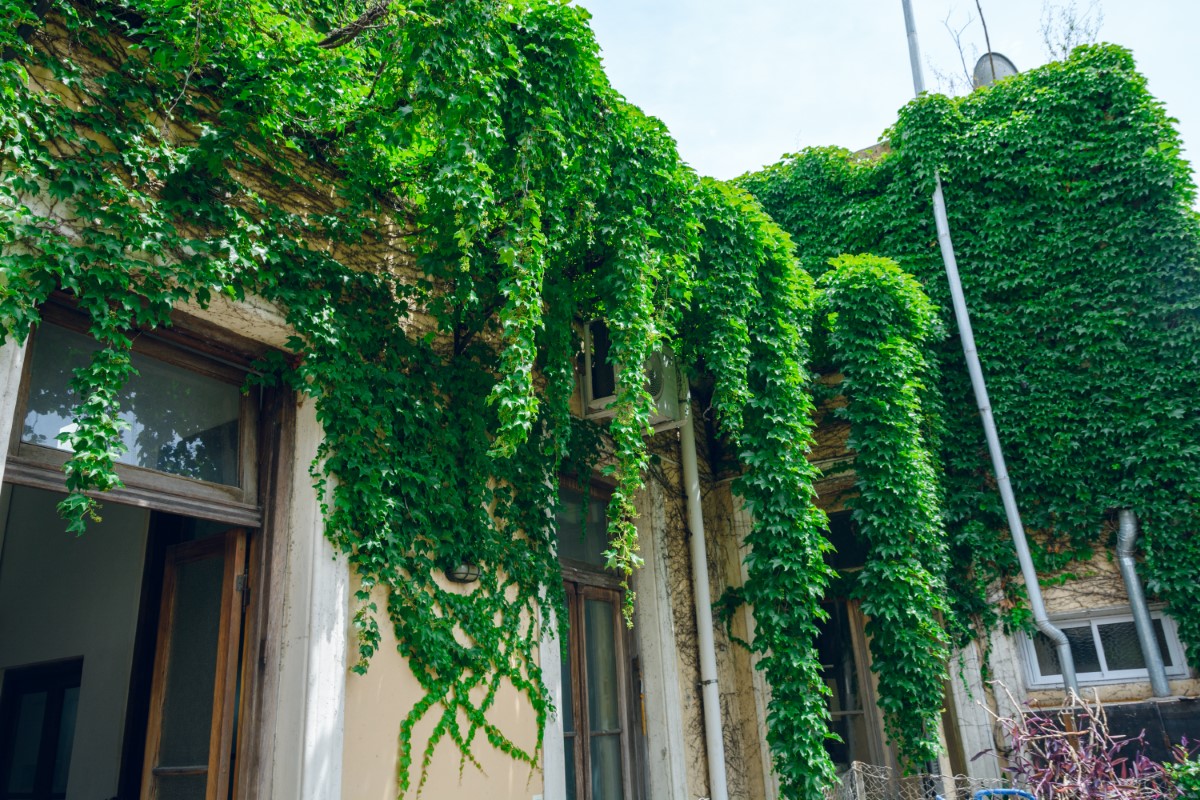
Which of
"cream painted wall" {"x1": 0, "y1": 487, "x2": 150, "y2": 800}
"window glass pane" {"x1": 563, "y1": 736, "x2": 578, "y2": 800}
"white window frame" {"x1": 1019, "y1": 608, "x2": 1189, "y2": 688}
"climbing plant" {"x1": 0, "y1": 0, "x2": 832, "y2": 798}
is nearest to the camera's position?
"climbing plant" {"x1": 0, "y1": 0, "x2": 832, "y2": 798}

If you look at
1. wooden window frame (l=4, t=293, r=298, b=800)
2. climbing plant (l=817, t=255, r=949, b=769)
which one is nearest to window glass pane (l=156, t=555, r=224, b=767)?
wooden window frame (l=4, t=293, r=298, b=800)

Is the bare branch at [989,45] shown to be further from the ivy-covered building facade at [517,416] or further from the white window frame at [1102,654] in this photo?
the white window frame at [1102,654]

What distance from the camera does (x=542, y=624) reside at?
438cm

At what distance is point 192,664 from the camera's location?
360cm

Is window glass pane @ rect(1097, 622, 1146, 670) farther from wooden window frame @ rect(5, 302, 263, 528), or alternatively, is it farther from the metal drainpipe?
wooden window frame @ rect(5, 302, 263, 528)

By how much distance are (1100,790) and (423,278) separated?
398 cm

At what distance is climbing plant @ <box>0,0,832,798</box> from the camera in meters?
2.73

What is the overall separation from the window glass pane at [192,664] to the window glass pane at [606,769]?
95.2 inches

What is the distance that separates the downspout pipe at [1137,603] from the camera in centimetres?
576

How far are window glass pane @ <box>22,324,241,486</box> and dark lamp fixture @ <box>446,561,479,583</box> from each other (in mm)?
1007

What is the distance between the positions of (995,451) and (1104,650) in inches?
62.4

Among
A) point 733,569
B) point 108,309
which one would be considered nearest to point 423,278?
point 108,309

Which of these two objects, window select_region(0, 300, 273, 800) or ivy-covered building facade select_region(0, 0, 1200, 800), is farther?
ivy-covered building facade select_region(0, 0, 1200, 800)

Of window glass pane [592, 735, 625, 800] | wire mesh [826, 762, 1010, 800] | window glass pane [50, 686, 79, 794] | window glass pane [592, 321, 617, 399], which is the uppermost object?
window glass pane [592, 321, 617, 399]
